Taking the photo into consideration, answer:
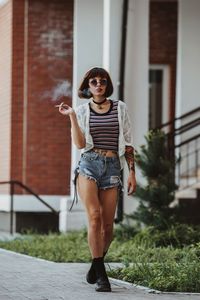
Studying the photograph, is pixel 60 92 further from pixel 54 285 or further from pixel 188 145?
pixel 54 285

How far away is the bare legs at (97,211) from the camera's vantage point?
27.7 feet

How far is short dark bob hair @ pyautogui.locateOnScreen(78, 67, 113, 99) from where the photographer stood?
8680mm

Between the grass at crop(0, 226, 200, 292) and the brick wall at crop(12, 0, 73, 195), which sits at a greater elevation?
the brick wall at crop(12, 0, 73, 195)

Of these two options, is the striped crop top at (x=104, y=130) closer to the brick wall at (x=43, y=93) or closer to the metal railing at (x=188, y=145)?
the metal railing at (x=188, y=145)

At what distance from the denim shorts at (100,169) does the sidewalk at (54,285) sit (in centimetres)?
95

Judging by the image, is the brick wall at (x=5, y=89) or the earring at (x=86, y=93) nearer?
the earring at (x=86, y=93)

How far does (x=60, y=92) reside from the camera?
706 inches

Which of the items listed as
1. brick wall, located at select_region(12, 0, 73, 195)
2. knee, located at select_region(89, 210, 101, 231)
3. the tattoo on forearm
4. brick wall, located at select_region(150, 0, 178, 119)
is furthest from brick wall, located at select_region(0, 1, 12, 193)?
knee, located at select_region(89, 210, 101, 231)

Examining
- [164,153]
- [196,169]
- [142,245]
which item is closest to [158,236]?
[142,245]

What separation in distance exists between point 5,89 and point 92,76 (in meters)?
9.88

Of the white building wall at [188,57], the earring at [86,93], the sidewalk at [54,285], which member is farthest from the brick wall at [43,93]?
the earring at [86,93]

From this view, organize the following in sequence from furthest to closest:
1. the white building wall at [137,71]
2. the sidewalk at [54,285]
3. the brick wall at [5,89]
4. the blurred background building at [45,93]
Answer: the brick wall at [5,89]
the blurred background building at [45,93]
the white building wall at [137,71]
the sidewalk at [54,285]

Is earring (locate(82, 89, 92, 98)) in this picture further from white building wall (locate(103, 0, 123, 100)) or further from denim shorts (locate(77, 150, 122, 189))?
white building wall (locate(103, 0, 123, 100))

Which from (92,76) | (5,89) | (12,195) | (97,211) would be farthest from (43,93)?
(97,211)
